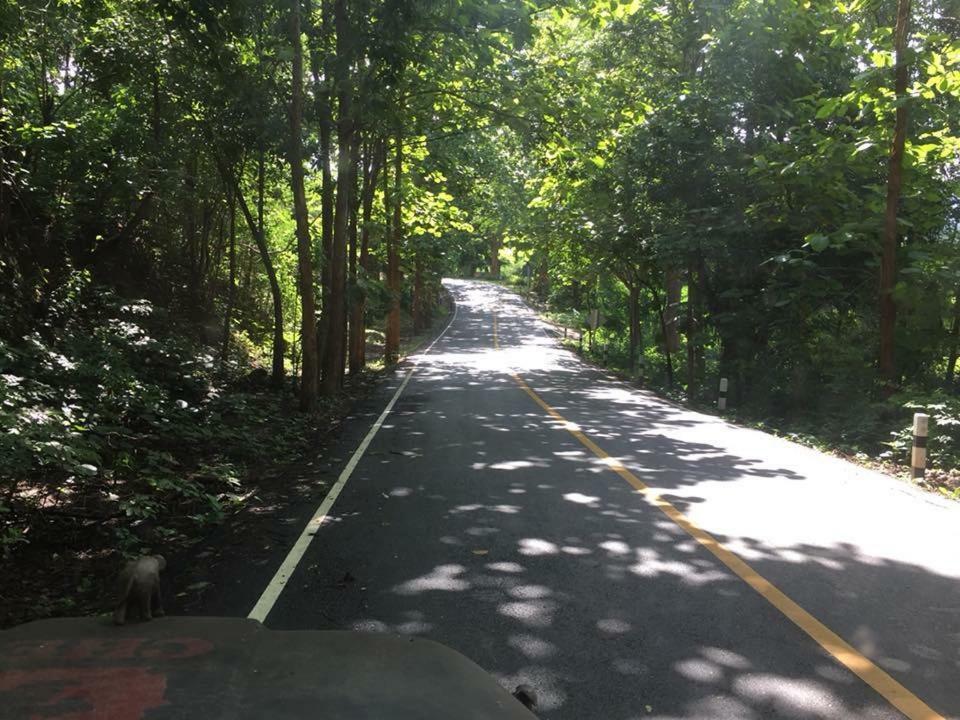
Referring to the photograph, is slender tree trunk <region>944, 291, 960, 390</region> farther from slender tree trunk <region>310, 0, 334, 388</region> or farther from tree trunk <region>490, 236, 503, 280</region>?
tree trunk <region>490, 236, 503, 280</region>

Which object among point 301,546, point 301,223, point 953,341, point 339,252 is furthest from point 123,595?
point 953,341

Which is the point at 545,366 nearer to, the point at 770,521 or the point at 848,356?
the point at 848,356

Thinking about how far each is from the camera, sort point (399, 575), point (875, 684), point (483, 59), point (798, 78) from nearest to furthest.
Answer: point (875, 684), point (399, 575), point (483, 59), point (798, 78)

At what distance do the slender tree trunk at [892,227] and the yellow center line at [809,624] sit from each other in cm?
773

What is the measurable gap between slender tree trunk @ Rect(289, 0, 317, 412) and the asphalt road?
4.16 metres

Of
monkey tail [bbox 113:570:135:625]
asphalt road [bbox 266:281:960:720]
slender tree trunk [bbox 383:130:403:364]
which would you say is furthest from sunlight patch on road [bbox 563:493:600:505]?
slender tree trunk [bbox 383:130:403:364]

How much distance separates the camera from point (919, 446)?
31.2 ft

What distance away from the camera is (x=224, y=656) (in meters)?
3.52

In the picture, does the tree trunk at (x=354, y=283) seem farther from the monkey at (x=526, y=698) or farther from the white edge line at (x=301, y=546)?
the monkey at (x=526, y=698)

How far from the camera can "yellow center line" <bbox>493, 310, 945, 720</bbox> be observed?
3557 millimetres

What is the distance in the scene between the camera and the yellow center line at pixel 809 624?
3.56 m

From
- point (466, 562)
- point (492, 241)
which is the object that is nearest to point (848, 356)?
point (466, 562)

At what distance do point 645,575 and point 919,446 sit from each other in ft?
20.1

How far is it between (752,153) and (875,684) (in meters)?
16.2
